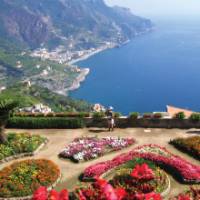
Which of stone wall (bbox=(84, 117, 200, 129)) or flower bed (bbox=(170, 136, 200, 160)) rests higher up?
stone wall (bbox=(84, 117, 200, 129))

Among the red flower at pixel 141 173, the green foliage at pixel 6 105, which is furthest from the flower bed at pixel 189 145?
the red flower at pixel 141 173

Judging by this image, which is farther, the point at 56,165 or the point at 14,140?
the point at 14,140

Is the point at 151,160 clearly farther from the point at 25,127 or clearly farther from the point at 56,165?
the point at 25,127

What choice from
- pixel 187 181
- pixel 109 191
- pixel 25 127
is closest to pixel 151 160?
pixel 187 181

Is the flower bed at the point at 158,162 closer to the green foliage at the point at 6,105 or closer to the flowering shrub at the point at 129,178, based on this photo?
the flowering shrub at the point at 129,178

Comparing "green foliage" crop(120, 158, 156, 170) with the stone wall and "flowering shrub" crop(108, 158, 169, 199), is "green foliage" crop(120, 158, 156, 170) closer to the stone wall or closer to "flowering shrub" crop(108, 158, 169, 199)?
"flowering shrub" crop(108, 158, 169, 199)

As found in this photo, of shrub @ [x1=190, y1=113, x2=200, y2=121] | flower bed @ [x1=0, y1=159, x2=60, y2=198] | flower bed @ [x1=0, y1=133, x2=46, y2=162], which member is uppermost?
shrub @ [x1=190, y1=113, x2=200, y2=121]

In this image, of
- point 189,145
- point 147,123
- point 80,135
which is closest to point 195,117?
point 147,123

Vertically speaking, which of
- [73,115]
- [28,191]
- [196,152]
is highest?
[73,115]

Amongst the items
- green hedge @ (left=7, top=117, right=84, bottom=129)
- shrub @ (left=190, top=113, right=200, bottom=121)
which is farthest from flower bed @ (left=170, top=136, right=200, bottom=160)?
green hedge @ (left=7, top=117, right=84, bottom=129)
